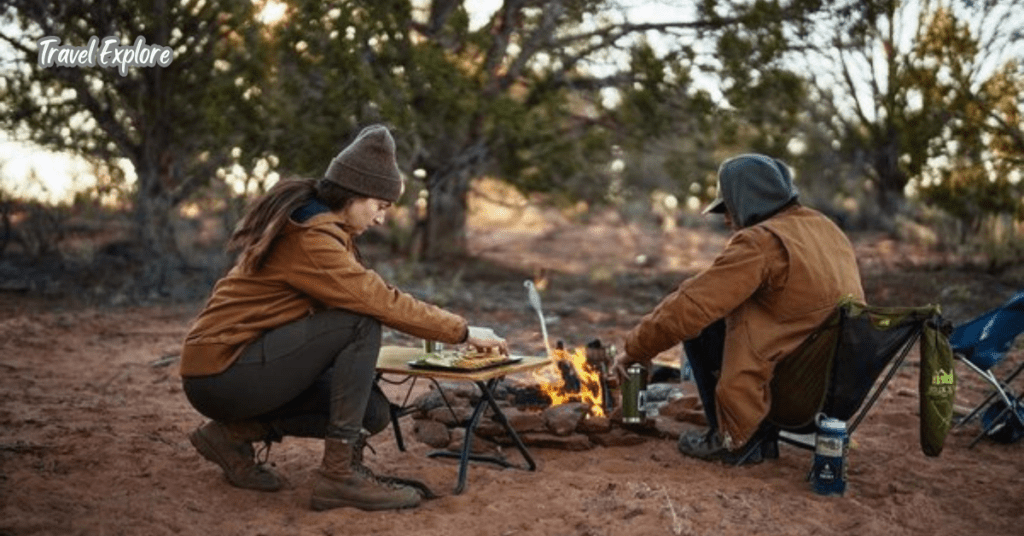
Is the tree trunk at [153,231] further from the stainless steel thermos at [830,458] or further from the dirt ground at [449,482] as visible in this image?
the stainless steel thermos at [830,458]

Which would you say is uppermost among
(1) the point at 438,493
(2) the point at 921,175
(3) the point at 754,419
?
(2) the point at 921,175

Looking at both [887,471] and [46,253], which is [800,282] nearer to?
[887,471]

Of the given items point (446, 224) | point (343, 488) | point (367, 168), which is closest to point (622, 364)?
point (343, 488)

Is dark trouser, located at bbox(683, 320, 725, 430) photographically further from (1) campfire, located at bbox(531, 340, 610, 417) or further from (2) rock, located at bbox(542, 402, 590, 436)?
(1) campfire, located at bbox(531, 340, 610, 417)

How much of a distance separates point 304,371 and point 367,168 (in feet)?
2.66

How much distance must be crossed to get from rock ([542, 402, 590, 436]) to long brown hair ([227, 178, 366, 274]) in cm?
165

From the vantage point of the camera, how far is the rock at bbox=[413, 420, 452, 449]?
5102mm

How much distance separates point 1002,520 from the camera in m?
4.11

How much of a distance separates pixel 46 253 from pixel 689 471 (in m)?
11.3

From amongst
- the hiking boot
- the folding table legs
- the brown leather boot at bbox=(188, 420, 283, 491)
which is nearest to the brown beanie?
the folding table legs

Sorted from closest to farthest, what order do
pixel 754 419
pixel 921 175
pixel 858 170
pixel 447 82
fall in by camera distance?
pixel 754 419 < pixel 447 82 < pixel 921 175 < pixel 858 170

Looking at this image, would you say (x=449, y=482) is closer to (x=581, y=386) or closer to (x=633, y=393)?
(x=633, y=393)

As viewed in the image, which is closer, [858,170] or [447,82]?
[447,82]

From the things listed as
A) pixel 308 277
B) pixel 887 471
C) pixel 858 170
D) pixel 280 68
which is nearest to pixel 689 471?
pixel 887 471
